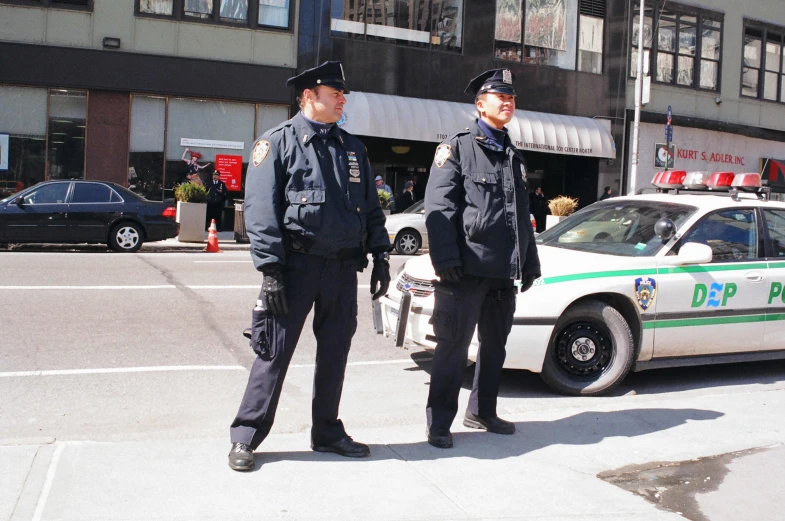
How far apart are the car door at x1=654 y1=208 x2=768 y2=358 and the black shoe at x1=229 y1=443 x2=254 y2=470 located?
11.8 ft

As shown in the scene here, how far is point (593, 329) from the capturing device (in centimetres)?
662

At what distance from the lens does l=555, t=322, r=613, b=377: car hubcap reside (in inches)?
258

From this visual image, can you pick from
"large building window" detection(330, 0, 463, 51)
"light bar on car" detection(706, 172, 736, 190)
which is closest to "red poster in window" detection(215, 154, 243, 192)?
"large building window" detection(330, 0, 463, 51)

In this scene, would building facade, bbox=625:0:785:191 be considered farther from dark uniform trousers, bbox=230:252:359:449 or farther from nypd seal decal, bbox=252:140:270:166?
nypd seal decal, bbox=252:140:270:166

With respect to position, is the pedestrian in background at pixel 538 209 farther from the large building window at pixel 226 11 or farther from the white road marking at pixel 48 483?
the white road marking at pixel 48 483

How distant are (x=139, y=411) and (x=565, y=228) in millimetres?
3977

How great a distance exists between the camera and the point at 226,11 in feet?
75.8

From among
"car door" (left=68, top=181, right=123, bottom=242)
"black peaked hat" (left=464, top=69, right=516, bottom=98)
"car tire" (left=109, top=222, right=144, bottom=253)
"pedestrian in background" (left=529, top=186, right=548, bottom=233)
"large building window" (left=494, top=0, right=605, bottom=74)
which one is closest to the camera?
"black peaked hat" (left=464, top=69, right=516, bottom=98)

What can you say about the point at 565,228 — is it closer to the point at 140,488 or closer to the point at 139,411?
the point at 139,411

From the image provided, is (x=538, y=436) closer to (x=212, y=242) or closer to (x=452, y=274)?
(x=452, y=274)

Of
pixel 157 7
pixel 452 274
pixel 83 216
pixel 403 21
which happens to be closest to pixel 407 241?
pixel 83 216

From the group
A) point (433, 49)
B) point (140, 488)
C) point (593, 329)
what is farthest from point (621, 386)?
point (433, 49)

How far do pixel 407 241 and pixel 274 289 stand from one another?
49.2ft

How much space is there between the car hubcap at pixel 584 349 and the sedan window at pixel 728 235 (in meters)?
0.97
